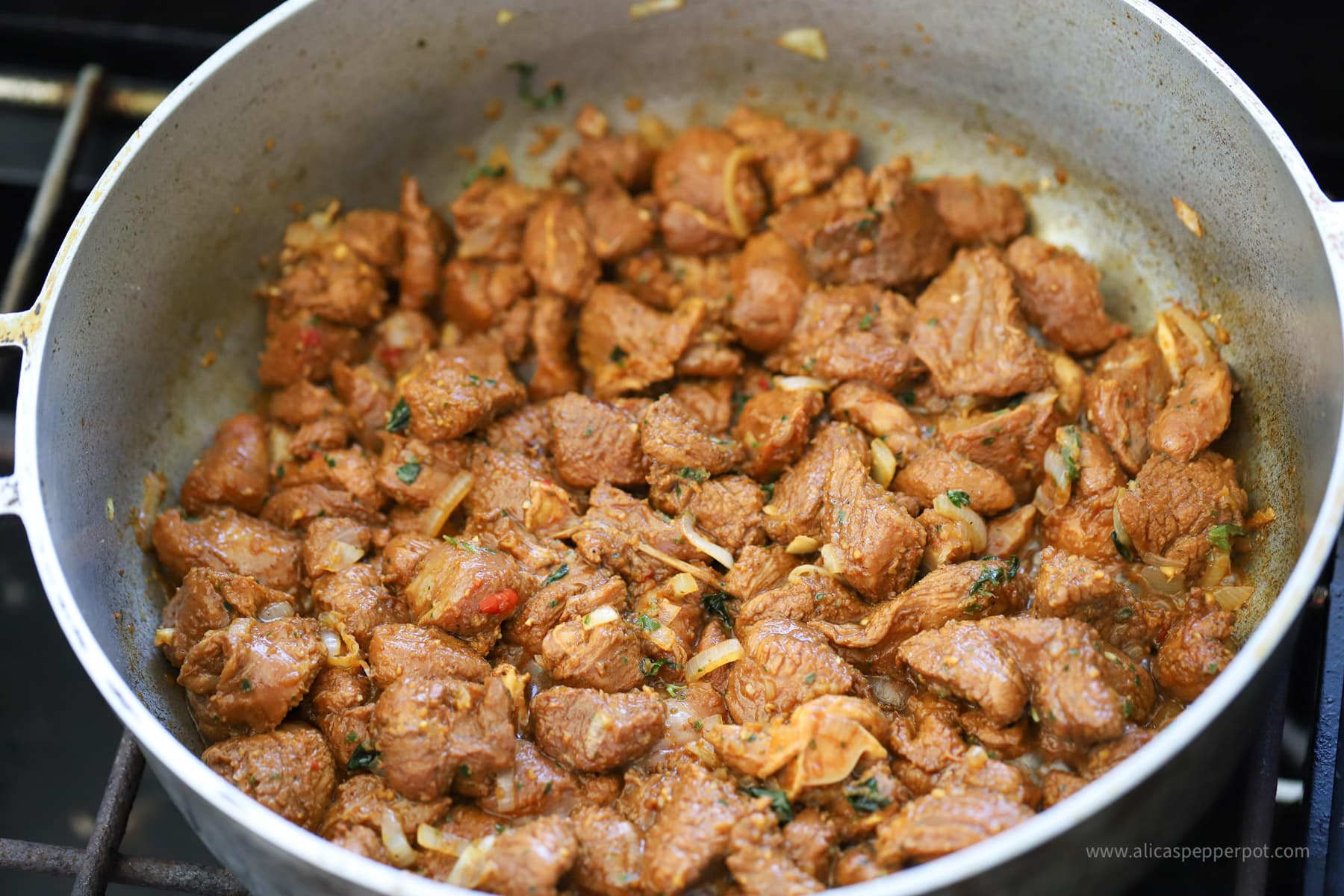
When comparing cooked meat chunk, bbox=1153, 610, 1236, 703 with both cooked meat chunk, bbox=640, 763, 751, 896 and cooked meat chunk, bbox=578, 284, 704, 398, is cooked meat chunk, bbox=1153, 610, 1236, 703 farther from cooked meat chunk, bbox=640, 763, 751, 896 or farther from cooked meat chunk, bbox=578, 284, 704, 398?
cooked meat chunk, bbox=578, 284, 704, 398

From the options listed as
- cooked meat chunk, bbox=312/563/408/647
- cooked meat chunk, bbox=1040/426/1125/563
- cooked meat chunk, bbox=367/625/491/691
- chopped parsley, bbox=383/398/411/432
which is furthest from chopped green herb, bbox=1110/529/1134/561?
chopped parsley, bbox=383/398/411/432

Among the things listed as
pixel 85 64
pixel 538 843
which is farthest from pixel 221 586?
pixel 85 64

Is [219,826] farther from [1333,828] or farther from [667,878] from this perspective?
[1333,828]

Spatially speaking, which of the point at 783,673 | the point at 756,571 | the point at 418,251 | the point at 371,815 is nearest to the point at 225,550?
the point at 371,815

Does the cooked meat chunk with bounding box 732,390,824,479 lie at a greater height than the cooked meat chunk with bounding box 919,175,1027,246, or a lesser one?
lesser

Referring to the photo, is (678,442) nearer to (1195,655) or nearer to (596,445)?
(596,445)

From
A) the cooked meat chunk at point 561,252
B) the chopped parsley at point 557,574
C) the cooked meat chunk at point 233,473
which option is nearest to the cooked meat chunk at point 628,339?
the cooked meat chunk at point 561,252

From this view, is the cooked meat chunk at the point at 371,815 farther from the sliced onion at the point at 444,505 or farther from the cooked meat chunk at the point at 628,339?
the cooked meat chunk at the point at 628,339
